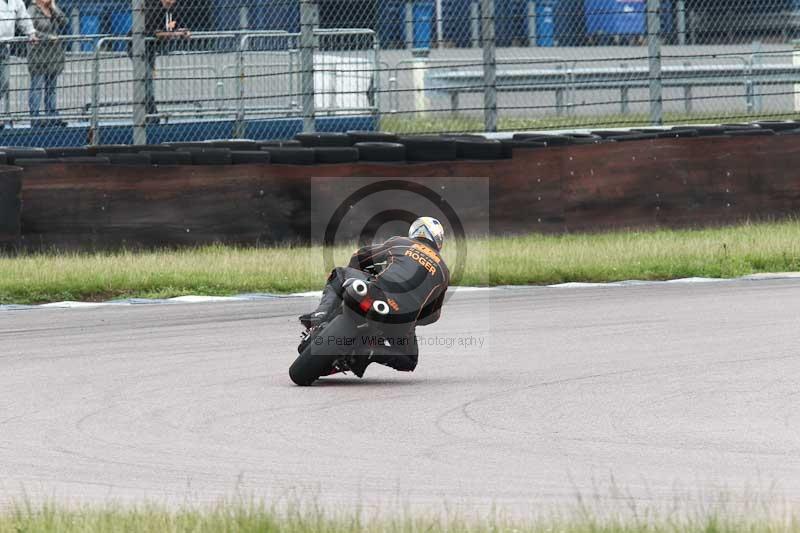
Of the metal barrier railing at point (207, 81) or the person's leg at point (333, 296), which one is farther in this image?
the metal barrier railing at point (207, 81)

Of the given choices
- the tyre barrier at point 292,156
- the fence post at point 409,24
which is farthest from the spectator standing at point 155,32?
the fence post at point 409,24

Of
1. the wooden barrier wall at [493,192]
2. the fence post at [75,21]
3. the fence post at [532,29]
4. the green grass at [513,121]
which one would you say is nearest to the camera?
the wooden barrier wall at [493,192]

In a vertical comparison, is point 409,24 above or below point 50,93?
above

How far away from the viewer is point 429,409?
7.25 meters

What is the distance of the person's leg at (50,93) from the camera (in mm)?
16484

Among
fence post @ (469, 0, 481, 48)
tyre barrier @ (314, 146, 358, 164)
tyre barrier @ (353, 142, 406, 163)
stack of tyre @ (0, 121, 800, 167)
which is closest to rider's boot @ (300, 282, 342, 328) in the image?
stack of tyre @ (0, 121, 800, 167)

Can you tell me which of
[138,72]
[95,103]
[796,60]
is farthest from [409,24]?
[796,60]

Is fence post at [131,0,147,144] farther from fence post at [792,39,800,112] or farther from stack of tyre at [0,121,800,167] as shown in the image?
fence post at [792,39,800,112]

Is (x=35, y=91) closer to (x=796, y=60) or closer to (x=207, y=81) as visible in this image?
(x=207, y=81)

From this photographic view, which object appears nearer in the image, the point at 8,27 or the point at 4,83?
the point at 4,83

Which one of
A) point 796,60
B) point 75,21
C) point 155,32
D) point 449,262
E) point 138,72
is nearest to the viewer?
point 449,262

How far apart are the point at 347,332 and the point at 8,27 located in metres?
10.2

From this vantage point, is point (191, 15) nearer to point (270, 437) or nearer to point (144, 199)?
point (144, 199)

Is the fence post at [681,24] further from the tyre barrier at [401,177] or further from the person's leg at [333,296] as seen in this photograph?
the person's leg at [333,296]
